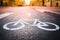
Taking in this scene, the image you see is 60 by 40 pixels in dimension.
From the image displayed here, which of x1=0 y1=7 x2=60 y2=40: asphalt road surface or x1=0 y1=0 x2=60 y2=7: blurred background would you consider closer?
x1=0 y1=7 x2=60 y2=40: asphalt road surface

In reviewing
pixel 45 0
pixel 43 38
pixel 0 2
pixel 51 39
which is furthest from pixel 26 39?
pixel 45 0

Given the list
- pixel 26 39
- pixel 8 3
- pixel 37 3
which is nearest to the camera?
pixel 26 39

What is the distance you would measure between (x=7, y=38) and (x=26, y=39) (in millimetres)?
390

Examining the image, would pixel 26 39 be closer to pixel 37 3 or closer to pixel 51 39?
pixel 51 39

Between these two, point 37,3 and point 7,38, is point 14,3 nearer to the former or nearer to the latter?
point 37,3

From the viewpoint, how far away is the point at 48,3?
14.4m

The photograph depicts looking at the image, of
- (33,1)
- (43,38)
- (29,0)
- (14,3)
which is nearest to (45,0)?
(33,1)

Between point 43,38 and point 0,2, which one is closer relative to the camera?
point 43,38

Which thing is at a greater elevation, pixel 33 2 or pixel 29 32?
pixel 33 2

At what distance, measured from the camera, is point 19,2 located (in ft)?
55.2

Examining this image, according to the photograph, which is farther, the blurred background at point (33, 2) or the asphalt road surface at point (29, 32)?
the blurred background at point (33, 2)

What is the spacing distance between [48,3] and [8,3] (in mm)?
5314

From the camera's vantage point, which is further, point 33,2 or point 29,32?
point 33,2

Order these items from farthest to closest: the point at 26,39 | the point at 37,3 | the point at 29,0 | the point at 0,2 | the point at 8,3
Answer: the point at 29,0
the point at 37,3
the point at 8,3
the point at 0,2
the point at 26,39
